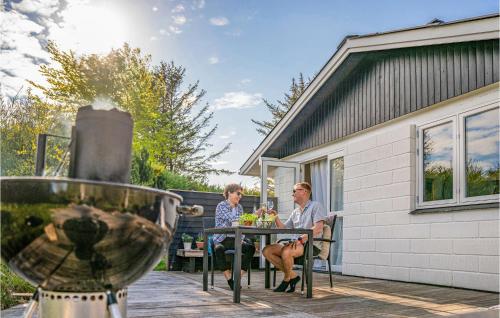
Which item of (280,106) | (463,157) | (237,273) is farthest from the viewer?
(280,106)

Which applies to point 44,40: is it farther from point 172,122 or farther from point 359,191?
point 359,191

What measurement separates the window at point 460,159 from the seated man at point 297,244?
5.54 ft

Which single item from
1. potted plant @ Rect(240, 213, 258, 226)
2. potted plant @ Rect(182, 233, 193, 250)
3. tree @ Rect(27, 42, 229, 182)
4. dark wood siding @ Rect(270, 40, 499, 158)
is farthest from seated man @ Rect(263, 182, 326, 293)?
tree @ Rect(27, 42, 229, 182)

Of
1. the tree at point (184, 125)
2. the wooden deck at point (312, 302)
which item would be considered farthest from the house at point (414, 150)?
the tree at point (184, 125)

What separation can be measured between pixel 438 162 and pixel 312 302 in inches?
107

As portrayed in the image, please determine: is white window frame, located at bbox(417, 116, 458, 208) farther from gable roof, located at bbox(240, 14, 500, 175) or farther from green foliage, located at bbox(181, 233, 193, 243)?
green foliage, located at bbox(181, 233, 193, 243)

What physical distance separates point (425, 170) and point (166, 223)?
5.00 m

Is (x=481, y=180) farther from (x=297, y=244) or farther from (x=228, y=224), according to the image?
(x=228, y=224)

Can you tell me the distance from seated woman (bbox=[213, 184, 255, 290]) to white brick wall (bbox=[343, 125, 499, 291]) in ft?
7.08

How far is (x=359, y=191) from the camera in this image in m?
7.16

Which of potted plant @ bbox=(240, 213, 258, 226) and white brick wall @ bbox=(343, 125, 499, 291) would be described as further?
white brick wall @ bbox=(343, 125, 499, 291)

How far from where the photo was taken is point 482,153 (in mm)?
5199

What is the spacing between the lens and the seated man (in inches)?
194

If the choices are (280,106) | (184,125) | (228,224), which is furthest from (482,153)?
(280,106)
